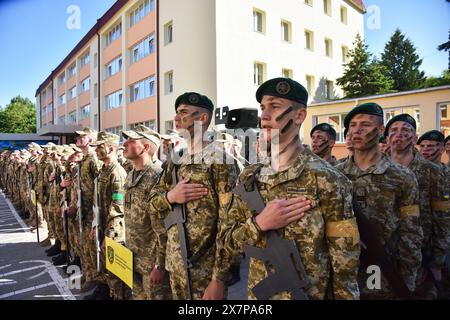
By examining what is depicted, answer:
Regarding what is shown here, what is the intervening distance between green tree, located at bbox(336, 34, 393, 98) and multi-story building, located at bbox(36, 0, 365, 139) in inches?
17.8

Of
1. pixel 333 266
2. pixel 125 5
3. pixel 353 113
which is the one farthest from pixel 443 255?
pixel 125 5

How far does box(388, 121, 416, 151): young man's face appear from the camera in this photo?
2.90 metres

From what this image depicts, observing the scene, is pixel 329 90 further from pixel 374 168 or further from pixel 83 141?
pixel 374 168

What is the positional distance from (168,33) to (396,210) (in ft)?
18.4

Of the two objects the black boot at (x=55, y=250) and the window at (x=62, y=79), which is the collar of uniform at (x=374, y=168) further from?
the window at (x=62, y=79)

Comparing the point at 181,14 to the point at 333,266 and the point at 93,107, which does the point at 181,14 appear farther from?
the point at 93,107

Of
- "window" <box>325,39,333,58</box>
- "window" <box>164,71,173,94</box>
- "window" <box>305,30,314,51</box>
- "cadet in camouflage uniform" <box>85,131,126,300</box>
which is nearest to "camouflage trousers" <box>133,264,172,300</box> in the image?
"cadet in camouflage uniform" <box>85,131,126,300</box>

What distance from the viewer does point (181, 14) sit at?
5.63 meters

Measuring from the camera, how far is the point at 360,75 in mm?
15125

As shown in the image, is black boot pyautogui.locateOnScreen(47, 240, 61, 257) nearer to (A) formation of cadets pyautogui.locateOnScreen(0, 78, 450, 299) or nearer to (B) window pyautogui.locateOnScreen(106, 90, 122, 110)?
(A) formation of cadets pyautogui.locateOnScreen(0, 78, 450, 299)

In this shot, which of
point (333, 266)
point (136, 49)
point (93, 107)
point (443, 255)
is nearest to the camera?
point (333, 266)

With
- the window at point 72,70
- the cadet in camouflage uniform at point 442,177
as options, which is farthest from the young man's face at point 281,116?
the window at point 72,70

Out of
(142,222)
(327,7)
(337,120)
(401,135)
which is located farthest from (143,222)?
(337,120)

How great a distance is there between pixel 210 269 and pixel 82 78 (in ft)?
36.2
